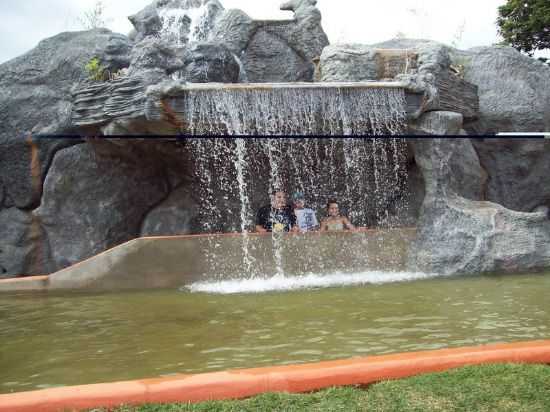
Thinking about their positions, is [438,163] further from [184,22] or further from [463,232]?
[184,22]

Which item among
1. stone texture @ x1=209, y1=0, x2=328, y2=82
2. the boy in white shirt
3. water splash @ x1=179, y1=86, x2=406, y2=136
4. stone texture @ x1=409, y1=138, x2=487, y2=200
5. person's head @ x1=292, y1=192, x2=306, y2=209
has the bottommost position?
the boy in white shirt

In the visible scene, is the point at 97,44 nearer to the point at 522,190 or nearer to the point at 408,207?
the point at 408,207

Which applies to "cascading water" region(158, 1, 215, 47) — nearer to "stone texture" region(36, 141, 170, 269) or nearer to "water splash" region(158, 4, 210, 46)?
"water splash" region(158, 4, 210, 46)

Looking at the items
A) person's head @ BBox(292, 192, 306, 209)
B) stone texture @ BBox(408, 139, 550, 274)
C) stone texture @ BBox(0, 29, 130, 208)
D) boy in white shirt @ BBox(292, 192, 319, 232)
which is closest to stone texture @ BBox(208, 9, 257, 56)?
stone texture @ BBox(0, 29, 130, 208)

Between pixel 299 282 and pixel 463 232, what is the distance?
7.53 feet

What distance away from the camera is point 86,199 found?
30.0 ft

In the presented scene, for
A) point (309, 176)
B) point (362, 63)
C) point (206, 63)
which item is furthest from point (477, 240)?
point (206, 63)

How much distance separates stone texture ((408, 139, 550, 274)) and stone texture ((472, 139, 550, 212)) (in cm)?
193

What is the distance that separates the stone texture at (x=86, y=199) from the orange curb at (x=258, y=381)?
22.0ft

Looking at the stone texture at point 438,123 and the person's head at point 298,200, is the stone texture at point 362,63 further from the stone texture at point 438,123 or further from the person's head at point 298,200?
the person's head at point 298,200

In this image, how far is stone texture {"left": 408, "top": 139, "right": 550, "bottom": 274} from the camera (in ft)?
24.9

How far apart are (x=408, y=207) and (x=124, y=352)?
651 cm

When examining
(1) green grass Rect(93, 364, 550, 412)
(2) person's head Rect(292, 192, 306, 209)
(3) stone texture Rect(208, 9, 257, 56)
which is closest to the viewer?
(1) green grass Rect(93, 364, 550, 412)

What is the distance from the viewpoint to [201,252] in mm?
7582
